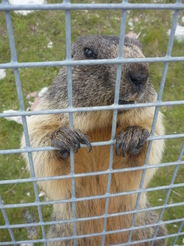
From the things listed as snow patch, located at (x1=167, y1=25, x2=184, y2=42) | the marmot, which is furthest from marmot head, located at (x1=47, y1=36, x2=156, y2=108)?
snow patch, located at (x1=167, y1=25, x2=184, y2=42)

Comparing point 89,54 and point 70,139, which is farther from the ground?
point 89,54

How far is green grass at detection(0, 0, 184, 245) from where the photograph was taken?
126 inches

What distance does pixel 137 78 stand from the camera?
4.67 ft

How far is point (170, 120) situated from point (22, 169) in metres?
2.39

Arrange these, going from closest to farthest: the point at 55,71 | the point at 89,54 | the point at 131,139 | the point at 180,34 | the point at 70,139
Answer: the point at 70,139, the point at 131,139, the point at 89,54, the point at 55,71, the point at 180,34

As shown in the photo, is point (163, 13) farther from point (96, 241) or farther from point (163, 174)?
point (96, 241)

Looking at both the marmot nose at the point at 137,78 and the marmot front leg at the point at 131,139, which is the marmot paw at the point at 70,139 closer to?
the marmot front leg at the point at 131,139

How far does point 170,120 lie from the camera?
411cm

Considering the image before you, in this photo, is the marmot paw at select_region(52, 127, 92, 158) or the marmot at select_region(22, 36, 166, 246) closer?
the marmot paw at select_region(52, 127, 92, 158)

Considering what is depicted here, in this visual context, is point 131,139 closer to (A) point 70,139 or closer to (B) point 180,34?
(A) point 70,139

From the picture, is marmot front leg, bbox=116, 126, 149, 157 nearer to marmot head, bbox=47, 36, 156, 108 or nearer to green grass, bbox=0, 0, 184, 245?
marmot head, bbox=47, 36, 156, 108

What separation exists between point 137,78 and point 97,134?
0.64 meters

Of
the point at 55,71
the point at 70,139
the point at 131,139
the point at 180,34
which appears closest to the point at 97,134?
the point at 131,139

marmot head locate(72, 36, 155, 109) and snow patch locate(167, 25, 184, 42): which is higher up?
marmot head locate(72, 36, 155, 109)
